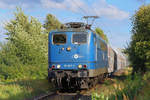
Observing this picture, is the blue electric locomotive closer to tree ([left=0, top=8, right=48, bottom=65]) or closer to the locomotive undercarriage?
the locomotive undercarriage

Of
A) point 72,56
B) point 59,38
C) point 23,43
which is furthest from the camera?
point 23,43

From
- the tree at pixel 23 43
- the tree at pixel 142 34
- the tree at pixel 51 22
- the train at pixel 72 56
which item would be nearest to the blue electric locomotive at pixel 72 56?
the train at pixel 72 56

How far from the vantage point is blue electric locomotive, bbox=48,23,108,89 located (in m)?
11.6

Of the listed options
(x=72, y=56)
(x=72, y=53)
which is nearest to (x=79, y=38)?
(x=72, y=53)

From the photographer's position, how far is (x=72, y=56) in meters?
11.8

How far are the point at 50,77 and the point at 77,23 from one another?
322 centimetres

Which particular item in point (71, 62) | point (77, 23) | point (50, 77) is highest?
point (77, 23)

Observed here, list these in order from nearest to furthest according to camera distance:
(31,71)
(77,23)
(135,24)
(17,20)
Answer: (77,23), (135,24), (31,71), (17,20)

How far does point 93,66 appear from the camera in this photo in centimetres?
1200

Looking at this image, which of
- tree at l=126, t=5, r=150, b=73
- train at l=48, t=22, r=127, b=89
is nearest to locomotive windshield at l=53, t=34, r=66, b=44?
train at l=48, t=22, r=127, b=89

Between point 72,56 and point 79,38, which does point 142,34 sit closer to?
point 79,38

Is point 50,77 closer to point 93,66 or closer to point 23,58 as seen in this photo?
point 93,66

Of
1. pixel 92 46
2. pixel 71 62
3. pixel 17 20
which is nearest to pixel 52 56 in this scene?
pixel 71 62

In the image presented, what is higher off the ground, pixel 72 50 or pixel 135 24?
pixel 135 24
